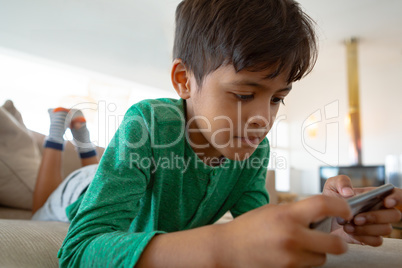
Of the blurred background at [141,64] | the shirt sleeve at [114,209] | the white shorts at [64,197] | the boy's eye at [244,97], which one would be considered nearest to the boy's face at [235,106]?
the boy's eye at [244,97]

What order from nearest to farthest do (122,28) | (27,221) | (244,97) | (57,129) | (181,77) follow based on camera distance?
1. (244,97)
2. (181,77)
3. (27,221)
4. (57,129)
5. (122,28)

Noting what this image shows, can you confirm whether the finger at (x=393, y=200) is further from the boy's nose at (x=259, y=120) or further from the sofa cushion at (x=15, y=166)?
the sofa cushion at (x=15, y=166)

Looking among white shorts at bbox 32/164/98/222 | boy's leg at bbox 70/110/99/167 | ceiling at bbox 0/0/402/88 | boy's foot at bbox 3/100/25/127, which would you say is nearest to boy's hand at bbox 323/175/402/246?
white shorts at bbox 32/164/98/222

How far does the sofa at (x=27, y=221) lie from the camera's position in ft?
1.42

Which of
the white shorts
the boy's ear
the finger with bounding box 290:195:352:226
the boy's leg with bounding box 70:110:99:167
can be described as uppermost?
the boy's ear

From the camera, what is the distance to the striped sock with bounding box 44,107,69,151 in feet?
4.35

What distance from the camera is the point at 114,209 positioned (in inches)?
18.2

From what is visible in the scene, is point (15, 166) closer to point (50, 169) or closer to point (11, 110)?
point (50, 169)

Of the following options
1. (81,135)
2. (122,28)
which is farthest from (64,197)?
(122,28)

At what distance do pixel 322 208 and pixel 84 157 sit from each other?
1.39 metres

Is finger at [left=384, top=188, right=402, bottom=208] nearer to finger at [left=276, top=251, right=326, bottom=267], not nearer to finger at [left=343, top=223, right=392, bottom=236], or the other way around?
finger at [left=343, top=223, right=392, bottom=236]

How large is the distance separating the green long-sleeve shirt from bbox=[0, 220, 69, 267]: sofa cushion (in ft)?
0.28

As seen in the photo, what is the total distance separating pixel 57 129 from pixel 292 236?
4.21ft

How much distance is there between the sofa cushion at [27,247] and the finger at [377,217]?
48cm
